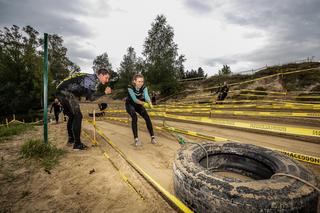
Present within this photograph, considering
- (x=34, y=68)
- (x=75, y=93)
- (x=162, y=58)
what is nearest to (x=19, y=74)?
(x=34, y=68)

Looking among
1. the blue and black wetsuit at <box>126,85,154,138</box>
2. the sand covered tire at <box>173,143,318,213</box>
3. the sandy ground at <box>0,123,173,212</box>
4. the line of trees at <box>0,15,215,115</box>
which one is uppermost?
the line of trees at <box>0,15,215,115</box>

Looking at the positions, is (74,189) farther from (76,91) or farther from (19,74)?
(19,74)

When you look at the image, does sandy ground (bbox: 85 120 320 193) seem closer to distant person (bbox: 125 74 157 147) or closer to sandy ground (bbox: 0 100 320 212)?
sandy ground (bbox: 0 100 320 212)

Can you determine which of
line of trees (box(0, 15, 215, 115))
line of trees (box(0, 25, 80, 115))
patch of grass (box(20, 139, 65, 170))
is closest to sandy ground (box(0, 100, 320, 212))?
patch of grass (box(20, 139, 65, 170))

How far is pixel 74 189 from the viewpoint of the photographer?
2.55 m

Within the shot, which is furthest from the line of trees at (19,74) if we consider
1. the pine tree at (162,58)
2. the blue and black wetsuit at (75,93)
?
the blue and black wetsuit at (75,93)

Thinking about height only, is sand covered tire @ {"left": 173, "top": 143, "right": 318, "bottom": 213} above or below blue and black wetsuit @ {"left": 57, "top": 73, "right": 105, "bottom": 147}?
below

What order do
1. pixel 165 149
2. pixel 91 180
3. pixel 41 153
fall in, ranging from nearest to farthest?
pixel 91 180 < pixel 41 153 < pixel 165 149

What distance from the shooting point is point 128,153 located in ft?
13.2

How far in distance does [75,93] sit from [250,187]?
4500 millimetres

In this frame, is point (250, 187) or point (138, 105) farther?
point (138, 105)

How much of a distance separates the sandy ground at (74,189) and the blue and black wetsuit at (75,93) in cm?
101

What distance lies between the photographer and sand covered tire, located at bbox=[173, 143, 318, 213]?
A: 1447mm

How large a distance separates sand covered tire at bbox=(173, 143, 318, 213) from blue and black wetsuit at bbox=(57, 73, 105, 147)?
3142 millimetres
